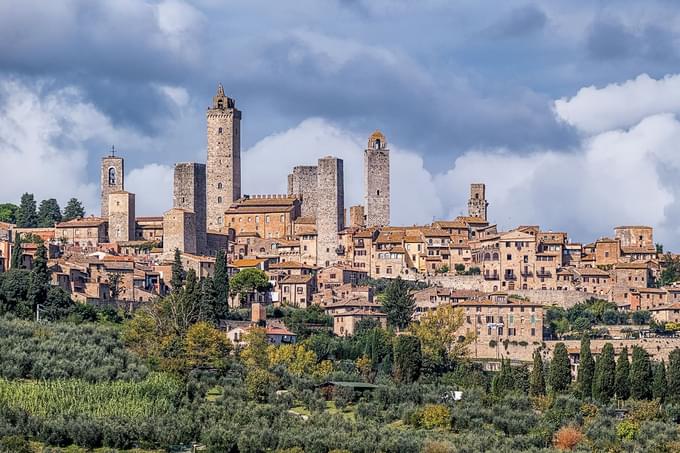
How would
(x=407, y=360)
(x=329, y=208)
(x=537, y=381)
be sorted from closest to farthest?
(x=537, y=381) → (x=407, y=360) → (x=329, y=208)

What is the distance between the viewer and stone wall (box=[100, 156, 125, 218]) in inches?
4173

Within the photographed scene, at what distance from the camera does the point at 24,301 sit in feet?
239

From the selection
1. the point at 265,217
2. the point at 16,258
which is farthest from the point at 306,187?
the point at 16,258

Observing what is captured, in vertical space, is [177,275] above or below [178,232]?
below

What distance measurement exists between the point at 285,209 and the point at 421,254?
10.2m

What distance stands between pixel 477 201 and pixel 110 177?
843 inches

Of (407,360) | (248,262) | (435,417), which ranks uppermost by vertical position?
(248,262)

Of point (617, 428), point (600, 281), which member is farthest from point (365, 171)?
point (617, 428)

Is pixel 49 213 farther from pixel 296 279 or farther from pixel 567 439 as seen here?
pixel 567 439

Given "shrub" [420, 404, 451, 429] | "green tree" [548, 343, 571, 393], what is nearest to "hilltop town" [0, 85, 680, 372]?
"green tree" [548, 343, 571, 393]

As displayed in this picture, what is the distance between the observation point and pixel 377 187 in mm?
100062

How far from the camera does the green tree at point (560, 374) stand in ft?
216

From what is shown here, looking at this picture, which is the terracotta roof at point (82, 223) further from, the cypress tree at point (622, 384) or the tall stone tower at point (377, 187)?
the cypress tree at point (622, 384)

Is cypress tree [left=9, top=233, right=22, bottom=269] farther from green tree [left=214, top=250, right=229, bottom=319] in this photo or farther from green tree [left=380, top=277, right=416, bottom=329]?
green tree [left=380, top=277, right=416, bottom=329]
